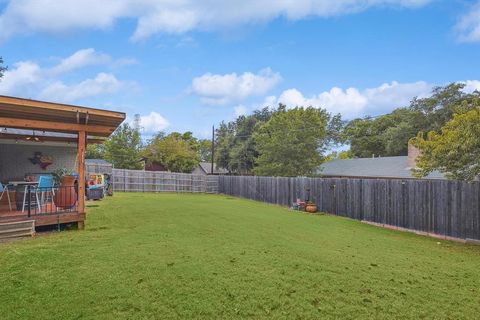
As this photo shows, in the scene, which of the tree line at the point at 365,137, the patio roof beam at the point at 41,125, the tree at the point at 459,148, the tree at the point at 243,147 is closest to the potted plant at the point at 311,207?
the tree line at the point at 365,137

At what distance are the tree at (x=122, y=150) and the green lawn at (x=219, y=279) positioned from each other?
2916 cm

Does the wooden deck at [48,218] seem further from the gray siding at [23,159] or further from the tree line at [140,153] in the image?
the tree line at [140,153]

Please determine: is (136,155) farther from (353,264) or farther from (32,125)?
(353,264)

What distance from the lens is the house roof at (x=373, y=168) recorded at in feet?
74.0

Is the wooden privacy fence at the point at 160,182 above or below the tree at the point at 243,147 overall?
below

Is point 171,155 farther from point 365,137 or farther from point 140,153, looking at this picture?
point 365,137

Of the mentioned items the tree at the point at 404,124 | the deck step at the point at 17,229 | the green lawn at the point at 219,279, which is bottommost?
the green lawn at the point at 219,279

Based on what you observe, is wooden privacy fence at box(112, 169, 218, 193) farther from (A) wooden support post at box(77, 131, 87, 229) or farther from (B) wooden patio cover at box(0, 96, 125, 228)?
(A) wooden support post at box(77, 131, 87, 229)

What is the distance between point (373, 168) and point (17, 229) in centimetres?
2397

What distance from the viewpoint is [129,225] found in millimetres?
7969

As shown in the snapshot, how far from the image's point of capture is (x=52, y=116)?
7434mm

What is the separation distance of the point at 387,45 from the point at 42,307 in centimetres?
1726

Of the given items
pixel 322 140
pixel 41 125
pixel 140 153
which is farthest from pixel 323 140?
pixel 41 125

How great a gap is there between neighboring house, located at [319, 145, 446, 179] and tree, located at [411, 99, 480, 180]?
968cm
